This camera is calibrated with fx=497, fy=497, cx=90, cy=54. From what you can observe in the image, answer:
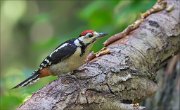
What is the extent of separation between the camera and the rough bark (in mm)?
2043

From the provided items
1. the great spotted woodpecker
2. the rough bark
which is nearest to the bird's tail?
the great spotted woodpecker

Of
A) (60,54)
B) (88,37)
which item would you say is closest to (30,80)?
(60,54)

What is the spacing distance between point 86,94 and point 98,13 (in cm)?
198

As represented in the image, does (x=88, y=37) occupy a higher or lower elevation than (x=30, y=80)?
higher

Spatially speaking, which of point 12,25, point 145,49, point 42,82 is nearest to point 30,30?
point 12,25

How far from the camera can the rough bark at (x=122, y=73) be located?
2.04m

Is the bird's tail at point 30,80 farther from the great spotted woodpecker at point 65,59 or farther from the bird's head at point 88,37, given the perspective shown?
the bird's head at point 88,37

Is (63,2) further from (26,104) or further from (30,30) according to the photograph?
(26,104)

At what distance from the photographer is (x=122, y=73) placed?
2.35m

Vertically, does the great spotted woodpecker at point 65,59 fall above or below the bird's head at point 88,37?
below

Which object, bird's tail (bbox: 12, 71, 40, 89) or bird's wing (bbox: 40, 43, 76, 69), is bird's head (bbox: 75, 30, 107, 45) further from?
bird's tail (bbox: 12, 71, 40, 89)

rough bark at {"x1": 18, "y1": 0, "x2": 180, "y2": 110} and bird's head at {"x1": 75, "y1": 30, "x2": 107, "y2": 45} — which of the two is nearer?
rough bark at {"x1": 18, "y1": 0, "x2": 180, "y2": 110}

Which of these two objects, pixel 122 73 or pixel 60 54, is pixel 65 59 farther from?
pixel 122 73

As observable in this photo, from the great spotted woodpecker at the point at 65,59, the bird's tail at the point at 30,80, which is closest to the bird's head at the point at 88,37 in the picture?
the great spotted woodpecker at the point at 65,59
